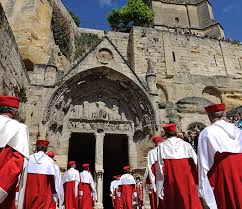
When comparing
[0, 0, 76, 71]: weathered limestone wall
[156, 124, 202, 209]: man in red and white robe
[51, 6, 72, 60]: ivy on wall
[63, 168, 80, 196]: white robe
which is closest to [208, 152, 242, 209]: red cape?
[156, 124, 202, 209]: man in red and white robe

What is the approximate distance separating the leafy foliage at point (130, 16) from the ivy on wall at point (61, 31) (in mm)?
13076

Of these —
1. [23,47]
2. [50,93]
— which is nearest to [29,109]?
[50,93]

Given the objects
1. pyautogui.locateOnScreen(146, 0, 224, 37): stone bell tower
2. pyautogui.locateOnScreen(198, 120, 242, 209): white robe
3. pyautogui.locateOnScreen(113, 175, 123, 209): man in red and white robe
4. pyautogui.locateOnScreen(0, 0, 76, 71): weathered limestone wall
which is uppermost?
pyautogui.locateOnScreen(146, 0, 224, 37): stone bell tower

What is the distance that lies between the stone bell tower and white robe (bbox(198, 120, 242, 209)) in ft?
104

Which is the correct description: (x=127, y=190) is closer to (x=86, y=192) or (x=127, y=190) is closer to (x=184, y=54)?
(x=86, y=192)

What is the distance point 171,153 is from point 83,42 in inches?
737

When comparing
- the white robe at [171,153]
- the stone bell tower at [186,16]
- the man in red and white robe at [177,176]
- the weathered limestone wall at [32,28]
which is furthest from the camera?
the stone bell tower at [186,16]

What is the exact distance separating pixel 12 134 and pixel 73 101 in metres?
9.36

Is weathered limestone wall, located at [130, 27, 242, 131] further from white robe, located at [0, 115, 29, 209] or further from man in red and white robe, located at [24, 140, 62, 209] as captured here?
white robe, located at [0, 115, 29, 209]

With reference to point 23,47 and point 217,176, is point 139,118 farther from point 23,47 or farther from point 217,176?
point 217,176

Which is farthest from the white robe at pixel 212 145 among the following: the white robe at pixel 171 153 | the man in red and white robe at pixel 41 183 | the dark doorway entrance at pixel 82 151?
the dark doorway entrance at pixel 82 151

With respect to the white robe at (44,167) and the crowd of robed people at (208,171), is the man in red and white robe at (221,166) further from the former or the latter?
the white robe at (44,167)

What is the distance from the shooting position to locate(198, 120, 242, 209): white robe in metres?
3.13

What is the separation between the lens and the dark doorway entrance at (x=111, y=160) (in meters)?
14.9
